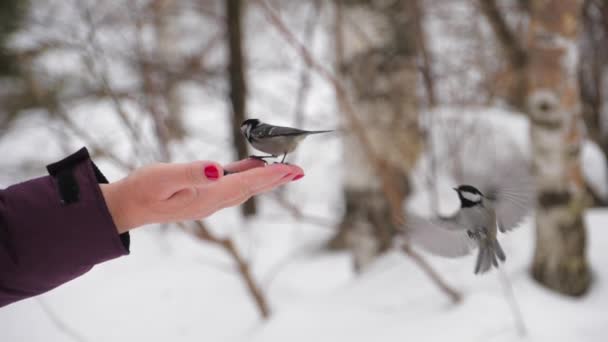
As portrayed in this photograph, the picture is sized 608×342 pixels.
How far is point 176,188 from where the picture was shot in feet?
2.48

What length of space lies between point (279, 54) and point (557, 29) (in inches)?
102

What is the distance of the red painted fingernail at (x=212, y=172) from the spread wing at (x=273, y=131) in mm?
77

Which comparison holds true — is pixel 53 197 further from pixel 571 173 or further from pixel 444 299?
pixel 571 173

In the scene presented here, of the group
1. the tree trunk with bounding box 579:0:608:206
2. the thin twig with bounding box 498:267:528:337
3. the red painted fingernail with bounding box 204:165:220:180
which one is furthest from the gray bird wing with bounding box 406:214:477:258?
the tree trunk with bounding box 579:0:608:206

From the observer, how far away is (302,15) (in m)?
4.53

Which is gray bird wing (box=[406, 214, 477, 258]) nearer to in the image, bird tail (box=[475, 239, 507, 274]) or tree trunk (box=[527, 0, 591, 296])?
bird tail (box=[475, 239, 507, 274])

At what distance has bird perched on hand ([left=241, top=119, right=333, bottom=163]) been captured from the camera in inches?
29.4

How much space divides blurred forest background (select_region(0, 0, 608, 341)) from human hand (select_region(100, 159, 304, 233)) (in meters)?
0.48

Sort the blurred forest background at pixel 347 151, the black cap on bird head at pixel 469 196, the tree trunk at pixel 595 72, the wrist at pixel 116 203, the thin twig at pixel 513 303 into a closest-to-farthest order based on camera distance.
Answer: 1. the black cap on bird head at pixel 469 196
2. the wrist at pixel 116 203
3. the thin twig at pixel 513 303
4. the blurred forest background at pixel 347 151
5. the tree trunk at pixel 595 72

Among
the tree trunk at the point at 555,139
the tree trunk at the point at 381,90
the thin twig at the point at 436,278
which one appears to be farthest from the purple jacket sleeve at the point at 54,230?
the tree trunk at the point at 381,90

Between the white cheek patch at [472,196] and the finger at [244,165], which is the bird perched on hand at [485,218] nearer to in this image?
the white cheek patch at [472,196]

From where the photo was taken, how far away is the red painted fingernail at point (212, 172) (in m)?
0.74

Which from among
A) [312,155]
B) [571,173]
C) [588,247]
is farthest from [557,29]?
[312,155]

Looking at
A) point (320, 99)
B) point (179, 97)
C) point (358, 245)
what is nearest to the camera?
point (358, 245)
